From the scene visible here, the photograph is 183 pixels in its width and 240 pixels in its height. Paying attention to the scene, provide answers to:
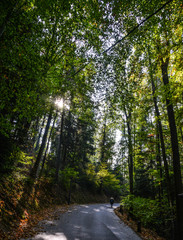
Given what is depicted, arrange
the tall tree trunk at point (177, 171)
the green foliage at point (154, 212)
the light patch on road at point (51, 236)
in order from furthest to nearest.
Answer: the green foliage at point (154, 212)
the tall tree trunk at point (177, 171)
the light patch on road at point (51, 236)

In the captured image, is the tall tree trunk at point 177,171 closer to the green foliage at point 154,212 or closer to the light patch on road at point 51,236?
the green foliage at point 154,212

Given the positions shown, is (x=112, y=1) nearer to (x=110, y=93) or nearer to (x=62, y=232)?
(x=110, y=93)

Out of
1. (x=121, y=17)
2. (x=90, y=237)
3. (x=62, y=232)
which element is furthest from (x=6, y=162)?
(x=121, y=17)

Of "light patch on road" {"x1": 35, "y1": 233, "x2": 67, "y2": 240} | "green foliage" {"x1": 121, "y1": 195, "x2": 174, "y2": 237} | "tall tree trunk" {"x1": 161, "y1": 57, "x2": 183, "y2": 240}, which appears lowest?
"light patch on road" {"x1": 35, "y1": 233, "x2": 67, "y2": 240}

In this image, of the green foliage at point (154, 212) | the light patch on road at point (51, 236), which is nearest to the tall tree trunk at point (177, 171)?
the green foliage at point (154, 212)

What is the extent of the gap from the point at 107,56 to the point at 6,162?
652 cm

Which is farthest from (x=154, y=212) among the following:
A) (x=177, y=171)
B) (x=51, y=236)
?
(x=51, y=236)

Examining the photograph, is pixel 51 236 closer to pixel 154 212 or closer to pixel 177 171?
pixel 154 212

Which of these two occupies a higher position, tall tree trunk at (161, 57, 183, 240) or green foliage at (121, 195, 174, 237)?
tall tree trunk at (161, 57, 183, 240)

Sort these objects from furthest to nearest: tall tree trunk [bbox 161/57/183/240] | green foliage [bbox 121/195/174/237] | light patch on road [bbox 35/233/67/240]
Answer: green foliage [bbox 121/195/174/237]
tall tree trunk [bbox 161/57/183/240]
light patch on road [bbox 35/233/67/240]

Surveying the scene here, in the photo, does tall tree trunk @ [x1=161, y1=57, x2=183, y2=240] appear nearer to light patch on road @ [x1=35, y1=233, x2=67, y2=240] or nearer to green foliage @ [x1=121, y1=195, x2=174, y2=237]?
green foliage @ [x1=121, y1=195, x2=174, y2=237]

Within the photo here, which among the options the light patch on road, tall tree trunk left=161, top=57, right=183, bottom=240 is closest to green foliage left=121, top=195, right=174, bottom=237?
tall tree trunk left=161, top=57, right=183, bottom=240

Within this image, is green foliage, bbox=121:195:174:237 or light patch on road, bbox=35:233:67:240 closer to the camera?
light patch on road, bbox=35:233:67:240

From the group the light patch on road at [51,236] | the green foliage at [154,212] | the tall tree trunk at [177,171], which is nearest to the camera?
the light patch on road at [51,236]
